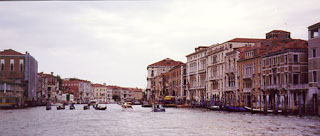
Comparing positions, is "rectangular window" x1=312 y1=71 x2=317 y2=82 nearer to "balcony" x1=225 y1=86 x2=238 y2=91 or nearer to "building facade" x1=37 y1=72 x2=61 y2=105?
"balcony" x1=225 y1=86 x2=238 y2=91

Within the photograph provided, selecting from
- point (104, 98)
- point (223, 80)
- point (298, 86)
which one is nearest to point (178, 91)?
point (223, 80)

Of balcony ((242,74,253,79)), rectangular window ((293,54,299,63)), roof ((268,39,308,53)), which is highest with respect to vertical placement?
roof ((268,39,308,53))

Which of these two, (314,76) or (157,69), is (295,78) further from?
(157,69)

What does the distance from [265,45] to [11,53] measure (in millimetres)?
44263

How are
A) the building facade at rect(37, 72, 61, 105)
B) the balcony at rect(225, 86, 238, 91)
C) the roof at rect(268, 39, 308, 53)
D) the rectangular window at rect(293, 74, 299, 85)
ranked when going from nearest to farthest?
the rectangular window at rect(293, 74, 299, 85) → the roof at rect(268, 39, 308, 53) → the balcony at rect(225, 86, 238, 91) → the building facade at rect(37, 72, 61, 105)

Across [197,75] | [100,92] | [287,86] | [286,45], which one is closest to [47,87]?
[197,75]

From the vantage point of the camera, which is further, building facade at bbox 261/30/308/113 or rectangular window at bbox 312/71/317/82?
building facade at bbox 261/30/308/113

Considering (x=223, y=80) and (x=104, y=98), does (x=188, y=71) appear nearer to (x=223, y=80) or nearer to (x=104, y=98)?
(x=223, y=80)

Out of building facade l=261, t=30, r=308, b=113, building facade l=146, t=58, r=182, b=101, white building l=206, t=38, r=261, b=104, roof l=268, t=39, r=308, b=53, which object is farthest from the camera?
building facade l=146, t=58, r=182, b=101

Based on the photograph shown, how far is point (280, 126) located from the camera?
23.8 meters

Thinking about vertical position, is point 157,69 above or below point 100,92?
Result: above

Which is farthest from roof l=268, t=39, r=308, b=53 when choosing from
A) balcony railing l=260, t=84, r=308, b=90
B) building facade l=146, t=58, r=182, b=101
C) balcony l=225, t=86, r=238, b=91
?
building facade l=146, t=58, r=182, b=101

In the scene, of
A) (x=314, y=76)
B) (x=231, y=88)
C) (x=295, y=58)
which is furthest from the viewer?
(x=231, y=88)

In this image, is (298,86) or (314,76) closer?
(314,76)
